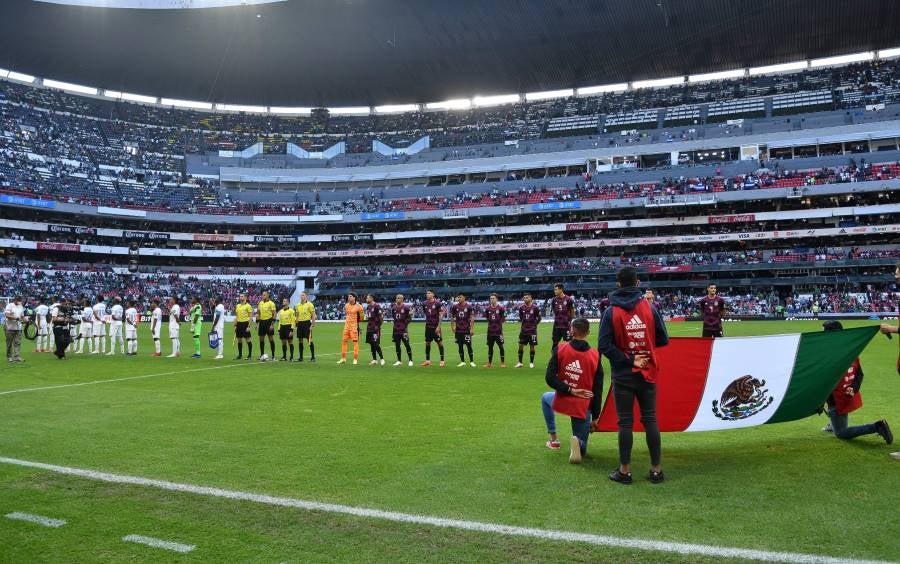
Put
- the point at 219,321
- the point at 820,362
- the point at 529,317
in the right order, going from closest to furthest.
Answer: the point at 820,362
the point at 529,317
the point at 219,321

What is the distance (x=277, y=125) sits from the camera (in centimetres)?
8631

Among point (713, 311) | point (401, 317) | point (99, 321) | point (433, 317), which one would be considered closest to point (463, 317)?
point (433, 317)

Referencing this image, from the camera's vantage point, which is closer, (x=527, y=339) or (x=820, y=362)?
(x=820, y=362)

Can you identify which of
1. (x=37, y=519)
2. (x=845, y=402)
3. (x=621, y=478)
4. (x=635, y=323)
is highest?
(x=635, y=323)

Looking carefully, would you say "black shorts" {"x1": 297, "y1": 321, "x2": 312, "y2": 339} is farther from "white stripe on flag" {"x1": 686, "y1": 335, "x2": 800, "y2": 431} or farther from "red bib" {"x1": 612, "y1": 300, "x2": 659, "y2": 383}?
"red bib" {"x1": 612, "y1": 300, "x2": 659, "y2": 383}

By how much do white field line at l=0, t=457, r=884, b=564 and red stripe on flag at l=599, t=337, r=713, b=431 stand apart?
248 centimetres

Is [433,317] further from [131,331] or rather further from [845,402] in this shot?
[131,331]

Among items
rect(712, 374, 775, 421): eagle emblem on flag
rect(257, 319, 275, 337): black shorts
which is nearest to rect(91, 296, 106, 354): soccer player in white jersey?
rect(257, 319, 275, 337): black shorts

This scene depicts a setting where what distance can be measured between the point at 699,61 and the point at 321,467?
76.4m

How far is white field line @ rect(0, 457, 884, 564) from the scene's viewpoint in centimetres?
385

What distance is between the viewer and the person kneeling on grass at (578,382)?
632 centimetres

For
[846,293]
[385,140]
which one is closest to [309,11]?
[385,140]

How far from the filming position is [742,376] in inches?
259

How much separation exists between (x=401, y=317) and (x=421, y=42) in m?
55.3
